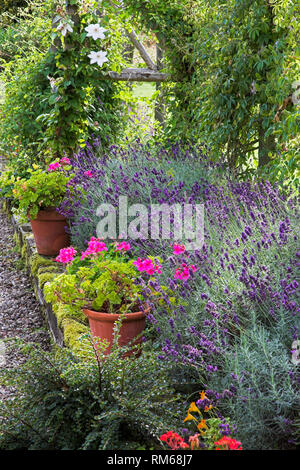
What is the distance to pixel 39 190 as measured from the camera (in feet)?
14.3

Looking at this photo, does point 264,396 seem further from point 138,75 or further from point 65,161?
point 138,75

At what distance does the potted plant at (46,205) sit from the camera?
438cm

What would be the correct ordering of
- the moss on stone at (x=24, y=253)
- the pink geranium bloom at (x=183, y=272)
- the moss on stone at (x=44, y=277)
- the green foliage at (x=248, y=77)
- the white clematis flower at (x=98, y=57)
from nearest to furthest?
the pink geranium bloom at (x=183, y=272) → the green foliage at (x=248, y=77) → the moss on stone at (x=44, y=277) → the white clematis flower at (x=98, y=57) → the moss on stone at (x=24, y=253)

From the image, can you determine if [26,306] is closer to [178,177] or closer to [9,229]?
[178,177]

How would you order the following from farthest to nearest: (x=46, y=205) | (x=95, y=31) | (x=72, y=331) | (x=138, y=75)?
(x=138, y=75) → (x=95, y=31) → (x=46, y=205) → (x=72, y=331)

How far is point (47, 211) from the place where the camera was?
4.49m

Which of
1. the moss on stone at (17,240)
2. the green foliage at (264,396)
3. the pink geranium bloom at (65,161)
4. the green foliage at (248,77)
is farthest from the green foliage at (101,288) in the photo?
the moss on stone at (17,240)

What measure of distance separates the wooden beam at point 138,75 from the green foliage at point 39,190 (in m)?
1.81

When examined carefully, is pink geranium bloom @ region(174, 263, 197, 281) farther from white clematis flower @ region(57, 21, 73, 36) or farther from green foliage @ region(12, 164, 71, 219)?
white clematis flower @ region(57, 21, 73, 36)

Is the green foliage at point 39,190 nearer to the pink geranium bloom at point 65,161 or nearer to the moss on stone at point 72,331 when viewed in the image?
the pink geranium bloom at point 65,161

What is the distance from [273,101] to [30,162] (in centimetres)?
325

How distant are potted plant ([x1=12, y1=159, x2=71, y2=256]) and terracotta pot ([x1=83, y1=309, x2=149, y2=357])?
1853 millimetres

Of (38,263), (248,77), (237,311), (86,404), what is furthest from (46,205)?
(86,404)

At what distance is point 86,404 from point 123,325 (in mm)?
677
